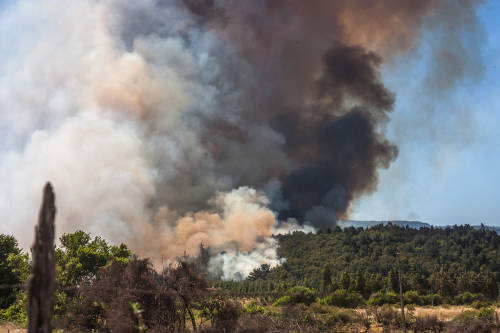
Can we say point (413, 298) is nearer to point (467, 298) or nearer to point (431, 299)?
point (431, 299)

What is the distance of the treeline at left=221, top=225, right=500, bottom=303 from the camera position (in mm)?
66438

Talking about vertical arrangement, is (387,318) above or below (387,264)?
below

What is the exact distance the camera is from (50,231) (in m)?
8.53

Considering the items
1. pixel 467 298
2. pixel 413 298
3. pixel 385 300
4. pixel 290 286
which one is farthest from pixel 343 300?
pixel 290 286

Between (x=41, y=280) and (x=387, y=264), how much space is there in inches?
3603

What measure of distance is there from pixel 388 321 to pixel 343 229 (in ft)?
309

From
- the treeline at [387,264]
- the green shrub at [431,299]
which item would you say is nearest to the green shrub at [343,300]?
the treeline at [387,264]

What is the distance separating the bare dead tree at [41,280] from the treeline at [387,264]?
5915 cm

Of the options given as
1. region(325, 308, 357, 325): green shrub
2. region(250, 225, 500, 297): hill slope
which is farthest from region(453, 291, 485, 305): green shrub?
region(325, 308, 357, 325): green shrub

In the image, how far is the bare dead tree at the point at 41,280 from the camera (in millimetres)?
8164

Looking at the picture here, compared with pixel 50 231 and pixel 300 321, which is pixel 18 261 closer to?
pixel 300 321

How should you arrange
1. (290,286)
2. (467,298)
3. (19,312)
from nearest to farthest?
(19,312) → (467,298) → (290,286)

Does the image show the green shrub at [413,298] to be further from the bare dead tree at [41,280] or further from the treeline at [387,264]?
the bare dead tree at [41,280]

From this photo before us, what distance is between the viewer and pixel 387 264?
9012 centimetres
